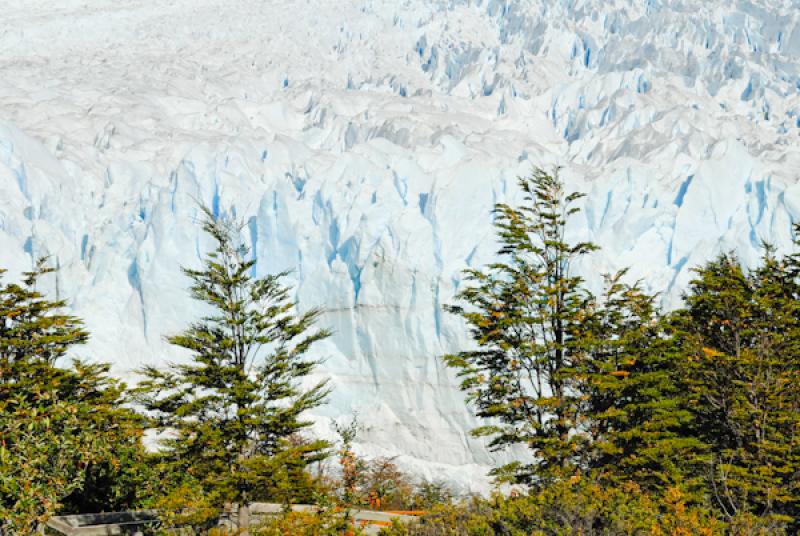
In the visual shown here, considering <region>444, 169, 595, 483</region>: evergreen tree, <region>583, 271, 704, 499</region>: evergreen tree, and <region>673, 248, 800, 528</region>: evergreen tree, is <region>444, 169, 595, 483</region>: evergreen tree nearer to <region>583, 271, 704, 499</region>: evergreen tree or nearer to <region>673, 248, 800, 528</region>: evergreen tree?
<region>583, 271, 704, 499</region>: evergreen tree

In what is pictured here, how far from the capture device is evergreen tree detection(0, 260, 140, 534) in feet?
30.0

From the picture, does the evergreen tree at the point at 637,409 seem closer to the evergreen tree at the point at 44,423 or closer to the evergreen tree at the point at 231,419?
the evergreen tree at the point at 231,419

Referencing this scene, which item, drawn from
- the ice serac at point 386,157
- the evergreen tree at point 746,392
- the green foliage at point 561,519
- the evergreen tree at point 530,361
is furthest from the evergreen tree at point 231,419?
the evergreen tree at point 746,392

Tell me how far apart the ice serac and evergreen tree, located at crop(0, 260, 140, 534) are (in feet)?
8.73

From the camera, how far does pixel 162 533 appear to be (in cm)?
1213

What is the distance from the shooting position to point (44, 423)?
389 inches

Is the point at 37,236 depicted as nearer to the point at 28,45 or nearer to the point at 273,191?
the point at 273,191

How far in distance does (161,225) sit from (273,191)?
5.54m

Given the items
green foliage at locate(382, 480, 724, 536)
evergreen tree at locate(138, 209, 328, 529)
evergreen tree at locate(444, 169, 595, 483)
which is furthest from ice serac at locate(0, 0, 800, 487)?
green foliage at locate(382, 480, 724, 536)

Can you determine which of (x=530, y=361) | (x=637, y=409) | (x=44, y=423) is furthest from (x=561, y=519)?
(x=44, y=423)

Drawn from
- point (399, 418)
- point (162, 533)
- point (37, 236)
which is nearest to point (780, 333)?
point (162, 533)

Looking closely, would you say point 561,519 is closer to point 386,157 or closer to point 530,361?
point 530,361

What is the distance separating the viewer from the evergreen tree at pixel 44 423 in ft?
30.0

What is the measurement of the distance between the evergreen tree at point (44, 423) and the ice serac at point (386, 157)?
2661 mm
